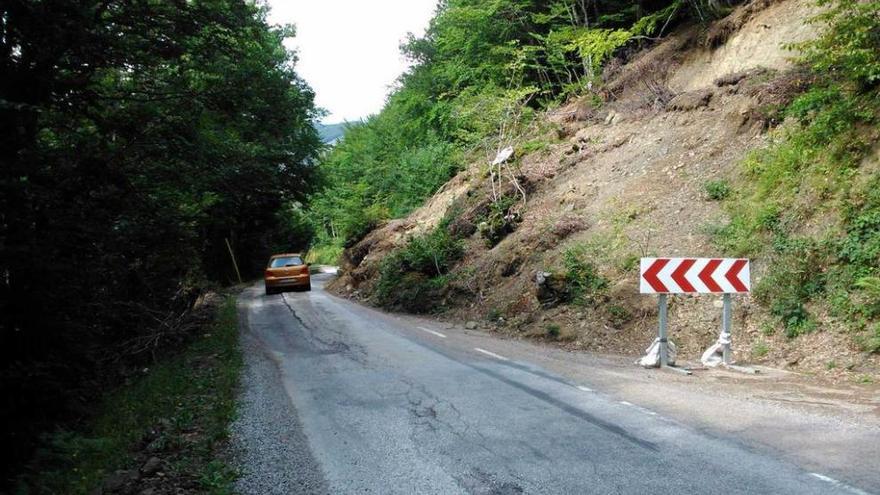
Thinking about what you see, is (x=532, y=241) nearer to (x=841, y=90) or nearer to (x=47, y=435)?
(x=841, y=90)

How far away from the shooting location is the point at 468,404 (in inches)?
263

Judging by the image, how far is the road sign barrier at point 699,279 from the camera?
8.53 metres

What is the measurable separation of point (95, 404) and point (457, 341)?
21.0 feet

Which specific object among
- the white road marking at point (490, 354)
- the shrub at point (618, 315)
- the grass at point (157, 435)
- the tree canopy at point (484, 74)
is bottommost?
the grass at point (157, 435)

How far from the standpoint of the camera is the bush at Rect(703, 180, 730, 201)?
1310cm

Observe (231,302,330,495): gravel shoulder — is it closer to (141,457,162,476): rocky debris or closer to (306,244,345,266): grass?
(141,457,162,476): rocky debris

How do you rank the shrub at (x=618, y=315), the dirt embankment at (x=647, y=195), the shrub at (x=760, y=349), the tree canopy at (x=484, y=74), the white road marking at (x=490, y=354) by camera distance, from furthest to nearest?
the tree canopy at (x=484, y=74) < the shrub at (x=618, y=315) < the dirt embankment at (x=647, y=195) < the white road marking at (x=490, y=354) < the shrub at (x=760, y=349)

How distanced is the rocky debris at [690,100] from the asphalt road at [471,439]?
11.7 meters

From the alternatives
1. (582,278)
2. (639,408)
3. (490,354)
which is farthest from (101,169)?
(582,278)

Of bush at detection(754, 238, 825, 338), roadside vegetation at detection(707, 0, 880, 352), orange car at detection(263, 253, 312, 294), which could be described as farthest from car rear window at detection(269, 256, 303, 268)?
bush at detection(754, 238, 825, 338)

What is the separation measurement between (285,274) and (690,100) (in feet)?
57.0

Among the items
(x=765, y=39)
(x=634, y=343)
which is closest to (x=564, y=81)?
(x=765, y=39)

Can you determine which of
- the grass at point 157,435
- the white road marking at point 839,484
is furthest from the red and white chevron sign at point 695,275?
the grass at point 157,435

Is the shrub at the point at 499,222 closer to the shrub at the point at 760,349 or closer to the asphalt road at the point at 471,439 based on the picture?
the asphalt road at the point at 471,439
